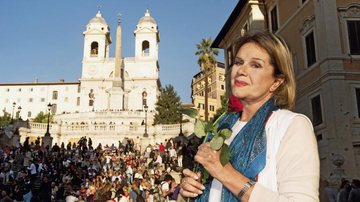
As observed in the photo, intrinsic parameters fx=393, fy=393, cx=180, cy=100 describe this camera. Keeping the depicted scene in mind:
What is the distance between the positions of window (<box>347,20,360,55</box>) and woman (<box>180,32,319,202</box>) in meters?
17.4

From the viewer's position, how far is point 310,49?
19.4m

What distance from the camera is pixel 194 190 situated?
222 cm

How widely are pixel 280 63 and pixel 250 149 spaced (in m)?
0.55

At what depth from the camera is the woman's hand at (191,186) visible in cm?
221

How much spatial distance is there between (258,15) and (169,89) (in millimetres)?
49985

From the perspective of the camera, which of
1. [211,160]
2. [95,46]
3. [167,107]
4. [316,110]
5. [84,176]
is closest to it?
[211,160]

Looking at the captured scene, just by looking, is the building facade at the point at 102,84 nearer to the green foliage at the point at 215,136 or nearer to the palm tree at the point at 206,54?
the palm tree at the point at 206,54

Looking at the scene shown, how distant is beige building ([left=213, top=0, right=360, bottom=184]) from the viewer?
54.6 feet

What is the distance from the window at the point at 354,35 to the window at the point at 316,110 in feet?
8.66

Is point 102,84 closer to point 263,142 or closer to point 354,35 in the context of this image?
point 354,35

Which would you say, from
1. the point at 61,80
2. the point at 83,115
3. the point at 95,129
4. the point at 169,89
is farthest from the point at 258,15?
the point at 61,80

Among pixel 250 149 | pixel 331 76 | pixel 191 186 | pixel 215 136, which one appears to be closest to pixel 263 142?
pixel 250 149

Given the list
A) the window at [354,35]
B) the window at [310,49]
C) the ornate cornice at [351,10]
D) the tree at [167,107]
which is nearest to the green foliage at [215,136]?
the window at [354,35]

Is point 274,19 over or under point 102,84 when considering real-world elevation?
under
